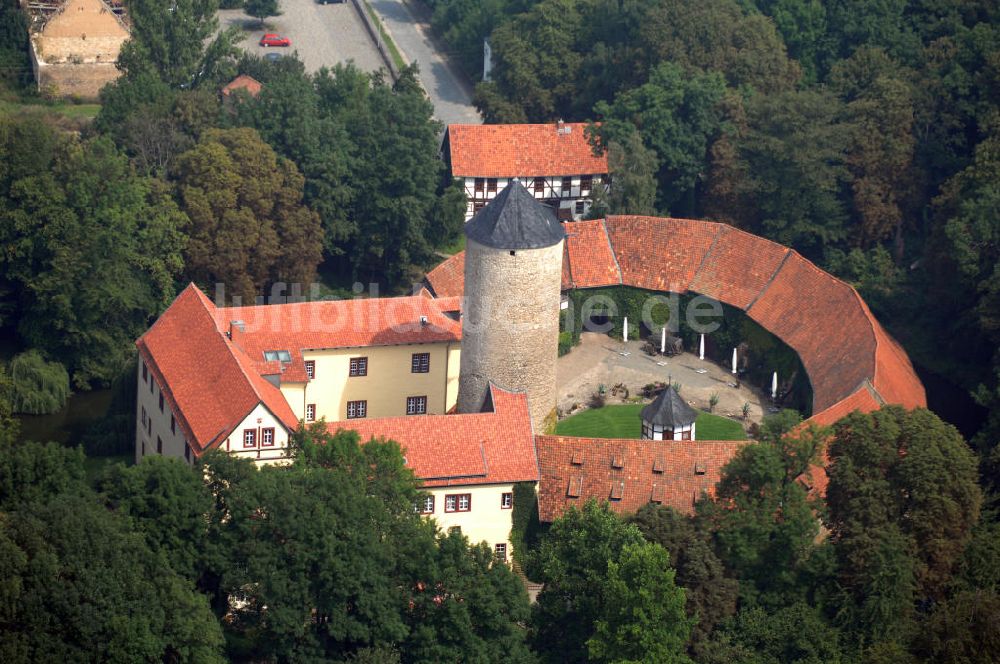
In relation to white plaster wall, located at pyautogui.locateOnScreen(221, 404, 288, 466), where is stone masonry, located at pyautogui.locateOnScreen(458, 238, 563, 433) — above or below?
above

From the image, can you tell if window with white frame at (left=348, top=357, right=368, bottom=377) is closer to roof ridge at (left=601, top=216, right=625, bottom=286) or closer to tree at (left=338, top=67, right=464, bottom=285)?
tree at (left=338, top=67, right=464, bottom=285)

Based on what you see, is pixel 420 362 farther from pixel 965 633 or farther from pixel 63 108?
pixel 63 108

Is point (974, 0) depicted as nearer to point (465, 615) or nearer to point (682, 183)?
point (682, 183)

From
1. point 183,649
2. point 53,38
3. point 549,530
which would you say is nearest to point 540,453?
point 549,530

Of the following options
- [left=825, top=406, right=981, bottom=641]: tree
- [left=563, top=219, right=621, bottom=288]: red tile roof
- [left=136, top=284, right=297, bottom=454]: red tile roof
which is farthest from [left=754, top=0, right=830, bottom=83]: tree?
[left=825, top=406, right=981, bottom=641]: tree

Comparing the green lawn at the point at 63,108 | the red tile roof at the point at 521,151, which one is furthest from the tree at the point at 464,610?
the green lawn at the point at 63,108
